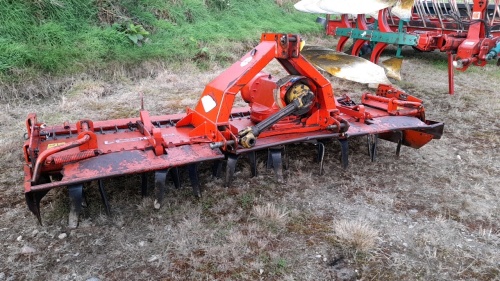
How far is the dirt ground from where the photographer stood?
7.78 ft

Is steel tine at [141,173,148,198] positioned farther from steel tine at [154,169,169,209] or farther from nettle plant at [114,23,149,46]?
nettle plant at [114,23,149,46]

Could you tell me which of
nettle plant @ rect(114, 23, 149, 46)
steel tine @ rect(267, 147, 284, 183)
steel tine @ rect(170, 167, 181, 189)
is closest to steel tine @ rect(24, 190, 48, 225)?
steel tine @ rect(170, 167, 181, 189)

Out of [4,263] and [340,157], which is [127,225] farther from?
A: [340,157]

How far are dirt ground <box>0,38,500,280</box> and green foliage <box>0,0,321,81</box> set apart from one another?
6.61 ft

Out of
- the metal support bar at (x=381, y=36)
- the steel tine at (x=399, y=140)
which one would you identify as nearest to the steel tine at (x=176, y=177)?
the steel tine at (x=399, y=140)

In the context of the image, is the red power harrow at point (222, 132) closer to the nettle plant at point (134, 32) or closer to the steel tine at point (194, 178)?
the steel tine at point (194, 178)

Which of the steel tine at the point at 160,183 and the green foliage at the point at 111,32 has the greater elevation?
the green foliage at the point at 111,32

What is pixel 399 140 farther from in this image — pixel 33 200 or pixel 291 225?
pixel 33 200

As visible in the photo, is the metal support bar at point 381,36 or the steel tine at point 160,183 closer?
the steel tine at point 160,183

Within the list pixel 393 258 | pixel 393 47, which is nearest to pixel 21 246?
pixel 393 258

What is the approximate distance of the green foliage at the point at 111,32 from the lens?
221 inches

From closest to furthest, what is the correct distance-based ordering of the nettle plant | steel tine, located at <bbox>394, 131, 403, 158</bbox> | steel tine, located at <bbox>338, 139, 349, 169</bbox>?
steel tine, located at <bbox>338, 139, 349, 169</bbox>, steel tine, located at <bbox>394, 131, 403, 158</bbox>, the nettle plant

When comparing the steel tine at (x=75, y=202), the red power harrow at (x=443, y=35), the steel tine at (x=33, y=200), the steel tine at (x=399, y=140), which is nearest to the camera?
the steel tine at (x=33, y=200)

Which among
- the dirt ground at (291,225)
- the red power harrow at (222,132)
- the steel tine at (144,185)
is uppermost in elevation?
the red power harrow at (222,132)
